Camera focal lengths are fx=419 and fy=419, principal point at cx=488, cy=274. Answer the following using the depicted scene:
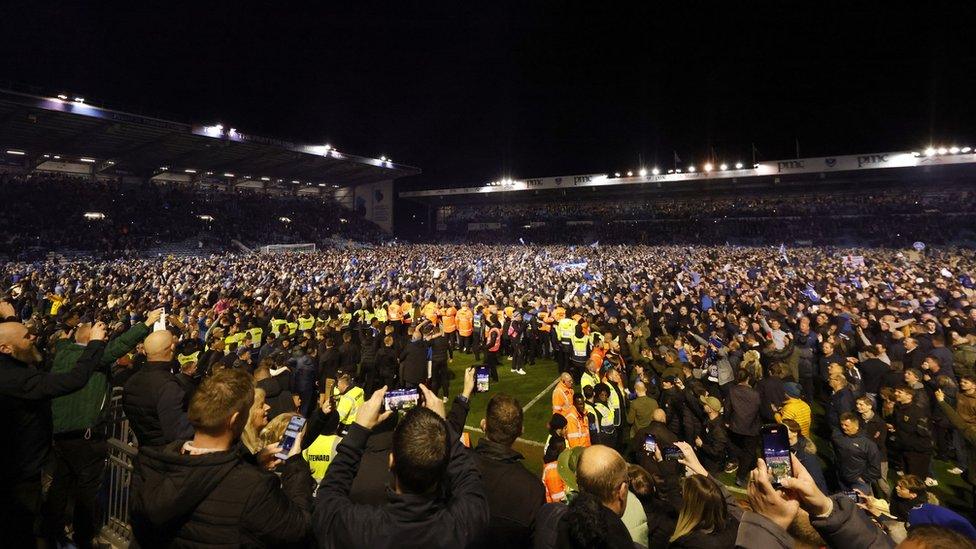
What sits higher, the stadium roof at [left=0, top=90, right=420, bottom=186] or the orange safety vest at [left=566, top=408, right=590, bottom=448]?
the stadium roof at [left=0, top=90, right=420, bottom=186]

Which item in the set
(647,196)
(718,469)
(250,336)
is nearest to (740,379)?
(718,469)

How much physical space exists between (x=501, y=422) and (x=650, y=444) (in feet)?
7.50

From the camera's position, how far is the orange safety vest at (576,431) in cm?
476

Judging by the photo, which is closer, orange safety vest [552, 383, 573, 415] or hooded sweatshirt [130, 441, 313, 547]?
hooded sweatshirt [130, 441, 313, 547]

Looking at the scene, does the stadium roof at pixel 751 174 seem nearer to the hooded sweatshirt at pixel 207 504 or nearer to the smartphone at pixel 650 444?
the smartphone at pixel 650 444

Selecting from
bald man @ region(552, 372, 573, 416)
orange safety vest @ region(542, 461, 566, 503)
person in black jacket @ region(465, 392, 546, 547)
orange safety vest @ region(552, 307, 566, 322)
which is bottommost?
orange safety vest @ region(542, 461, 566, 503)

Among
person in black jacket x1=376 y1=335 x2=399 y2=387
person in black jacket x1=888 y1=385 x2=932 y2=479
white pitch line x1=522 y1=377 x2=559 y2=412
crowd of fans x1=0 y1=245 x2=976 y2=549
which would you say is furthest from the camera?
white pitch line x1=522 y1=377 x2=559 y2=412

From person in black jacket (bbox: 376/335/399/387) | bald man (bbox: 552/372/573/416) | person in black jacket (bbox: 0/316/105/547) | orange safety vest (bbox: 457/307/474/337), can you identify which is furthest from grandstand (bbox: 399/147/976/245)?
person in black jacket (bbox: 0/316/105/547)

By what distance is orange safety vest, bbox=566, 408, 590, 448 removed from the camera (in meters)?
4.76

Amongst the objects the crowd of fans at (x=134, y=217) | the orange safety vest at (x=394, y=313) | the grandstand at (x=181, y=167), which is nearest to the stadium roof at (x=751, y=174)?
the grandstand at (x=181, y=167)

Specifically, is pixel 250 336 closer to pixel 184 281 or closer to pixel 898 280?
pixel 184 281

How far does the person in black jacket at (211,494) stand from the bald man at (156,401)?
136 cm

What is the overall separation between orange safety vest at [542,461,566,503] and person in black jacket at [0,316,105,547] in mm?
3525

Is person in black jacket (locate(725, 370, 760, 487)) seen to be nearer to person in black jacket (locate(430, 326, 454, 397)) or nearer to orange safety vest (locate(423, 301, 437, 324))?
person in black jacket (locate(430, 326, 454, 397))
